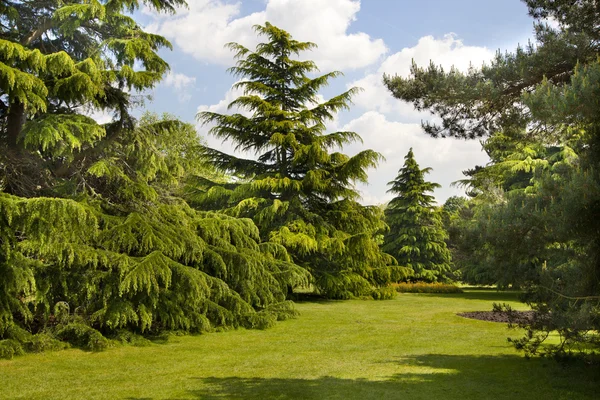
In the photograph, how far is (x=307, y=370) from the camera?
6.46 metres

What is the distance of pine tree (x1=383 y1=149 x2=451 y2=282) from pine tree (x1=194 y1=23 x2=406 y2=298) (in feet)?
25.8

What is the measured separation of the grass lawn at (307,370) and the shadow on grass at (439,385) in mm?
11

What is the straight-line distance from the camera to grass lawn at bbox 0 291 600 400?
544 centimetres

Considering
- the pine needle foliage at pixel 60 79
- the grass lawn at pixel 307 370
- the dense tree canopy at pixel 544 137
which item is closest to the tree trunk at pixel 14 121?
the pine needle foliage at pixel 60 79

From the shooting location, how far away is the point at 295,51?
19562 mm

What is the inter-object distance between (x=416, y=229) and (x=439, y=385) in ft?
69.4

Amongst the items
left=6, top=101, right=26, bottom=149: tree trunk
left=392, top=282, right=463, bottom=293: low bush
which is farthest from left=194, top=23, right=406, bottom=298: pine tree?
left=6, top=101, right=26, bottom=149: tree trunk

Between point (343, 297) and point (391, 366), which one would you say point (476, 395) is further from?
point (343, 297)

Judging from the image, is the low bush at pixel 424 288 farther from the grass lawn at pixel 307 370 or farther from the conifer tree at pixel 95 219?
the grass lawn at pixel 307 370

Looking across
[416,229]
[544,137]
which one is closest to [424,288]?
[416,229]

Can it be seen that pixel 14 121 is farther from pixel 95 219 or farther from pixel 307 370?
pixel 307 370

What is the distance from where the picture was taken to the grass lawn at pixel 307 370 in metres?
5.44

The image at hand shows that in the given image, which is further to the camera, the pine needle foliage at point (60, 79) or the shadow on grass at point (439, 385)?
the pine needle foliage at point (60, 79)

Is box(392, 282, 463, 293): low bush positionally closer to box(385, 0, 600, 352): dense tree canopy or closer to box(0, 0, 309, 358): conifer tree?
box(0, 0, 309, 358): conifer tree
